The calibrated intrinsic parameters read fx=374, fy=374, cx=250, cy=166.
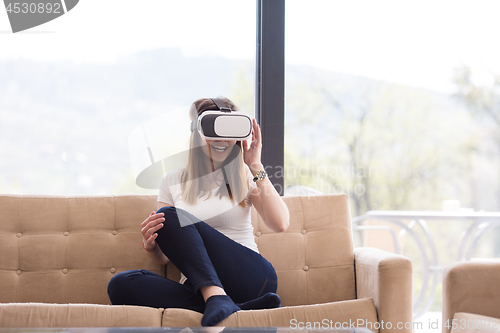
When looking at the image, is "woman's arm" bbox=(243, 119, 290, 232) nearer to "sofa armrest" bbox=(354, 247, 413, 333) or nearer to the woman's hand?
the woman's hand

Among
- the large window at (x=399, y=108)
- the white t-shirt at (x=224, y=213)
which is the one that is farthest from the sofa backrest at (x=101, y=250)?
the large window at (x=399, y=108)

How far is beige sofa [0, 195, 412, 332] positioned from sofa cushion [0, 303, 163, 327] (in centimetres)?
18

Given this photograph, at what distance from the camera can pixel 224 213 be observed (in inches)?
49.7

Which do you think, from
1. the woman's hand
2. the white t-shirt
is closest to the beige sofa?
the white t-shirt

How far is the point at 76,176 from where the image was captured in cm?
170

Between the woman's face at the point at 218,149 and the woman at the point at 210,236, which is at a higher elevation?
the woman's face at the point at 218,149

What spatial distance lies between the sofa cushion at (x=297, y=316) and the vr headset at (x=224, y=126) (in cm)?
47

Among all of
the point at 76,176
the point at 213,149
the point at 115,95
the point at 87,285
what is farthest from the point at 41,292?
the point at 115,95

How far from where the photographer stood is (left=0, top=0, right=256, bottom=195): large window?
1667 mm

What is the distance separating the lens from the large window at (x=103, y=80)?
5.47ft

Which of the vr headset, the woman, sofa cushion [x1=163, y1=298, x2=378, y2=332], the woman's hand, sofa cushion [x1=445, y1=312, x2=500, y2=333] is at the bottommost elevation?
sofa cushion [x1=445, y1=312, x2=500, y2=333]

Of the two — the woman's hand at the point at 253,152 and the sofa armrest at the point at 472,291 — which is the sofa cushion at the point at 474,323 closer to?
the sofa armrest at the point at 472,291

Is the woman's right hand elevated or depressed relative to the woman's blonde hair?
depressed

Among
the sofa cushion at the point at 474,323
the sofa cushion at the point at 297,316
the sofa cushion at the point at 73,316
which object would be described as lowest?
the sofa cushion at the point at 474,323
